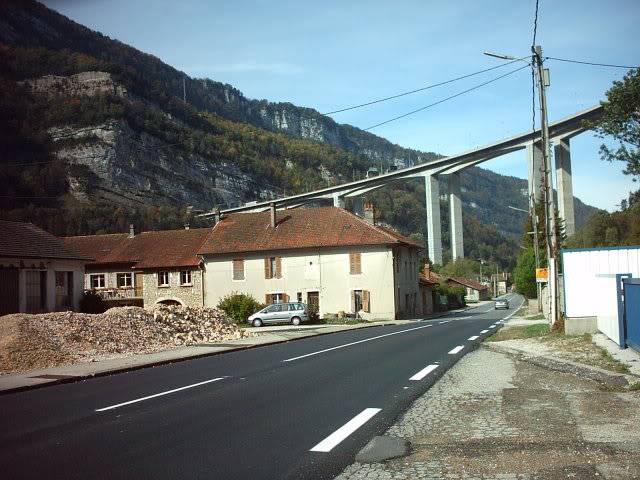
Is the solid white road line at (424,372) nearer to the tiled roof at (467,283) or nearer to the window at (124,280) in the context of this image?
the window at (124,280)

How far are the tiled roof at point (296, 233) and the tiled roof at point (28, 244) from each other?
55.5 feet

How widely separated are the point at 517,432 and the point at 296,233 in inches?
1851

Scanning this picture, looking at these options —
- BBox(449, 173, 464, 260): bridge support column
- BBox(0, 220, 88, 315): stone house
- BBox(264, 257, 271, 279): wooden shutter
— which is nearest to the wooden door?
BBox(264, 257, 271, 279): wooden shutter

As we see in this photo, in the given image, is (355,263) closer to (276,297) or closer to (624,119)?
(276,297)

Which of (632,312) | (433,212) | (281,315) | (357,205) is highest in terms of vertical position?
(357,205)

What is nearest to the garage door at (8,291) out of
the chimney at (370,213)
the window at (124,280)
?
the window at (124,280)

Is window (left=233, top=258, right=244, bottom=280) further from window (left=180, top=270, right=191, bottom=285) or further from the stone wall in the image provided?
window (left=180, top=270, right=191, bottom=285)

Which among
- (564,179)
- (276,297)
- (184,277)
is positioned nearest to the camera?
(276,297)

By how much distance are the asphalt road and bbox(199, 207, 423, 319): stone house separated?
35252 millimetres

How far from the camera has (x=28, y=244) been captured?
3700cm

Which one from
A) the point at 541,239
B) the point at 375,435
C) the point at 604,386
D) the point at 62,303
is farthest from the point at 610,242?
the point at 375,435

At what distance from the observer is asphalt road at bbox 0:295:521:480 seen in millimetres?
6547

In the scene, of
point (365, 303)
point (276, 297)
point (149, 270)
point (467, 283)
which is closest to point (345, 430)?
point (365, 303)

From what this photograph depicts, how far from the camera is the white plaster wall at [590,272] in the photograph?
2094 cm
